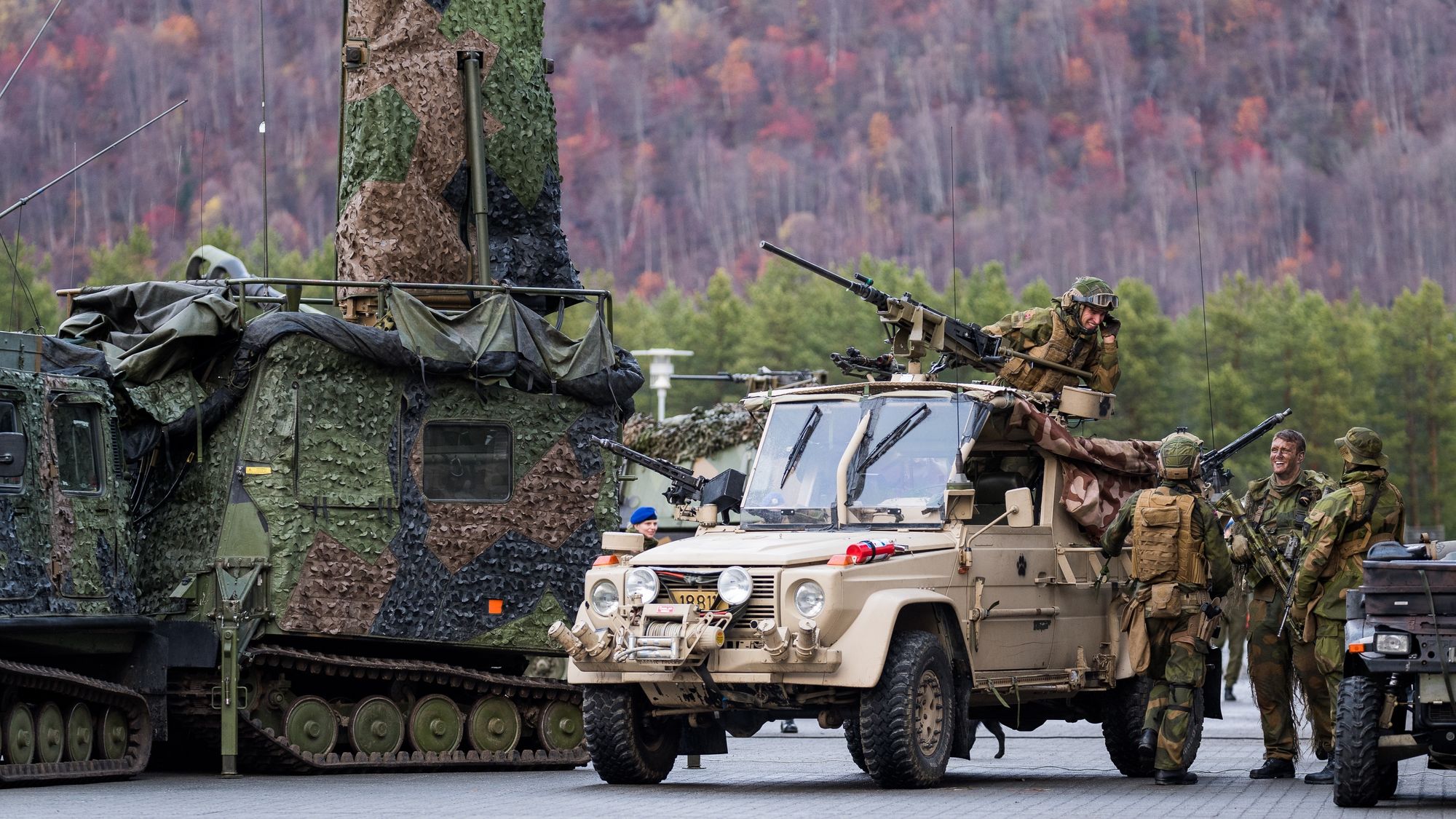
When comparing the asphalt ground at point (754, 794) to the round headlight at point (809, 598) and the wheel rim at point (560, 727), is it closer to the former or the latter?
the wheel rim at point (560, 727)

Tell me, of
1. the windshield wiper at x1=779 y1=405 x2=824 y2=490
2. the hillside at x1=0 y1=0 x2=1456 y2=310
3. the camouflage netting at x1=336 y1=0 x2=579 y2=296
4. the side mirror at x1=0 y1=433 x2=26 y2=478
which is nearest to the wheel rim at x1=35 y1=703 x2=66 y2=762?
the side mirror at x1=0 y1=433 x2=26 y2=478

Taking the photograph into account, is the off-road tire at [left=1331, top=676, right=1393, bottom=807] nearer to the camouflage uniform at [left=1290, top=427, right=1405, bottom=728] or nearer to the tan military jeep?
the camouflage uniform at [left=1290, top=427, right=1405, bottom=728]

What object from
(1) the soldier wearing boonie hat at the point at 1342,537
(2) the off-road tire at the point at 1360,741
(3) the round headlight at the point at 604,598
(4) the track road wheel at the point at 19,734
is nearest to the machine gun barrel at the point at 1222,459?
(1) the soldier wearing boonie hat at the point at 1342,537

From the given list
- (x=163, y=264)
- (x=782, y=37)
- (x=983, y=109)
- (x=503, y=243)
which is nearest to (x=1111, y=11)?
(x=983, y=109)

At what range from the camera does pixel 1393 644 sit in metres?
11.7

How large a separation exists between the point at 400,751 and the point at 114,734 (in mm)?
2348

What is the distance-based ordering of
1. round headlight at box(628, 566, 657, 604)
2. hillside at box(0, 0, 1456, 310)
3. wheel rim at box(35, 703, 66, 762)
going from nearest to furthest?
round headlight at box(628, 566, 657, 604) → wheel rim at box(35, 703, 66, 762) → hillside at box(0, 0, 1456, 310)

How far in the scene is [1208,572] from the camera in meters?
14.0

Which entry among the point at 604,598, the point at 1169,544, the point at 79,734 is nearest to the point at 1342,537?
the point at 1169,544

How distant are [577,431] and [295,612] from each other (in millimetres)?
2954

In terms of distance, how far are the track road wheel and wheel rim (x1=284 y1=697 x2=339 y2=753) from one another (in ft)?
6.77

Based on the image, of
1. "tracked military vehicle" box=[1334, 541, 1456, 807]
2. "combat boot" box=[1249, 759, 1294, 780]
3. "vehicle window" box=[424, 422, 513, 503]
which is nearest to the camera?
"tracked military vehicle" box=[1334, 541, 1456, 807]

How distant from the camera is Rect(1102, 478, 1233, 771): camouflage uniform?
1375cm

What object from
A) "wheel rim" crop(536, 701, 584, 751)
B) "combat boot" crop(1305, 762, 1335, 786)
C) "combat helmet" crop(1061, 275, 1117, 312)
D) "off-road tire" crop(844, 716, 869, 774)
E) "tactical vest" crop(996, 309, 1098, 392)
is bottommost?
"combat boot" crop(1305, 762, 1335, 786)
